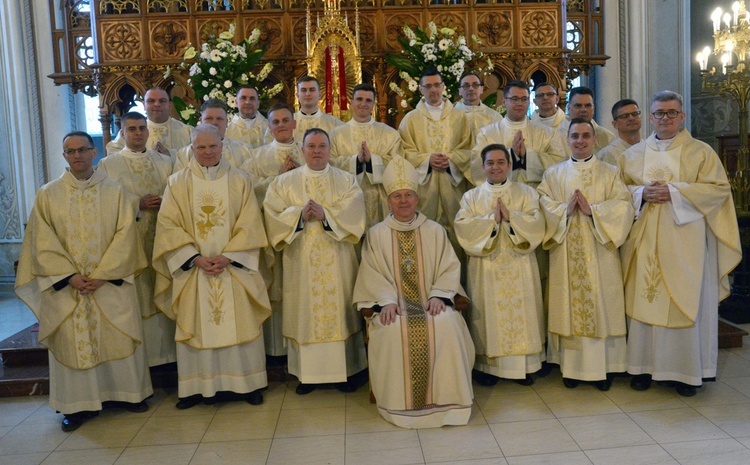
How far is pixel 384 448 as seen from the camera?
507cm

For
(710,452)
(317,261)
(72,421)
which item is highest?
(317,261)

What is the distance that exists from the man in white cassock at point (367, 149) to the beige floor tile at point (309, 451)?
248 cm

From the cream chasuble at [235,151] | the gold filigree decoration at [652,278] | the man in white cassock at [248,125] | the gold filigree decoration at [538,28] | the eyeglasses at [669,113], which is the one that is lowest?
the gold filigree decoration at [652,278]

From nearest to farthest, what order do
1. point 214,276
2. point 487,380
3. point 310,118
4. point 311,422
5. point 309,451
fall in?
point 309,451
point 311,422
point 214,276
point 487,380
point 310,118

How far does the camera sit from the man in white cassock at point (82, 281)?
220 inches

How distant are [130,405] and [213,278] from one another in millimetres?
1256

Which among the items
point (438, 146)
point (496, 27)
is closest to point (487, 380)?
point (438, 146)

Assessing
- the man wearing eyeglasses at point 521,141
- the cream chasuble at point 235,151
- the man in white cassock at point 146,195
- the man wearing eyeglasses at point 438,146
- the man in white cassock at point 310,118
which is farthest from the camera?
the man in white cassock at point 310,118

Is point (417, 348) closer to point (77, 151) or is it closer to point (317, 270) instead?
point (317, 270)

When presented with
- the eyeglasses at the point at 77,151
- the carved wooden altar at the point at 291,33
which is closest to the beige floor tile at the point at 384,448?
the eyeglasses at the point at 77,151

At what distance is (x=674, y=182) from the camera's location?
5.97m

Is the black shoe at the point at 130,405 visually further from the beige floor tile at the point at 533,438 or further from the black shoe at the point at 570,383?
the black shoe at the point at 570,383

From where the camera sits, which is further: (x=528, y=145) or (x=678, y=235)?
(x=528, y=145)

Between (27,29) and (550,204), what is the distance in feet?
31.0
